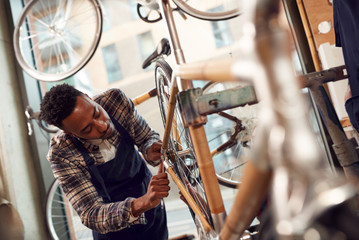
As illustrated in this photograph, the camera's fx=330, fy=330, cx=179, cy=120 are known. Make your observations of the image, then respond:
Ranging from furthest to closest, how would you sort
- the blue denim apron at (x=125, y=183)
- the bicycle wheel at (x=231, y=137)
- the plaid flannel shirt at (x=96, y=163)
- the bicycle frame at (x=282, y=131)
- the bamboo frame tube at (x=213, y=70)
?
1. the bicycle wheel at (x=231, y=137)
2. the blue denim apron at (x=125, y=183)
3. the plaid flannel shirt at (x=96, y=163)
4. the bamboo frame tube at (x=213, y=70)
5. the bicycle frame at (x=282, y=131)

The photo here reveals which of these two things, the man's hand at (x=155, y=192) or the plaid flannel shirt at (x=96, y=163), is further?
the plaid flannel shirt at (x=96, y=163)

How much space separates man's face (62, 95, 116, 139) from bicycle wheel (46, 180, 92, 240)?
1.27 m

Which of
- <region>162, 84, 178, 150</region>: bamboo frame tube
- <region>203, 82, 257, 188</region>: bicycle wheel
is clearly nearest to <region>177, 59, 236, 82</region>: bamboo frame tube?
<region>162, 84, 178, 150</region>: bamboo frame tube

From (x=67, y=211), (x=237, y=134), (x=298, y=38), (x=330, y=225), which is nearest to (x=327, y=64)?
(x=298, y=38)

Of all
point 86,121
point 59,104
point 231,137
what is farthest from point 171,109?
point 231,137

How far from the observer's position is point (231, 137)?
198 cm

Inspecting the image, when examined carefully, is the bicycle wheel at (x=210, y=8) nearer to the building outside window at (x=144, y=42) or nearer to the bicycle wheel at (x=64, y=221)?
the building outside window at (x=144, y=42)

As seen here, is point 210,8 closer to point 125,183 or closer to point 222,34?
point 222,34

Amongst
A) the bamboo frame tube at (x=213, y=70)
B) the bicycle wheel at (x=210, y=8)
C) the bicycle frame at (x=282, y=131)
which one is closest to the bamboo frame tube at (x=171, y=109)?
the bamboo frame tube at (x=213, y=70)

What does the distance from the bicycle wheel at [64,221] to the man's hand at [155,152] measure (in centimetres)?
124

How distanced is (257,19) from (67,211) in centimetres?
252

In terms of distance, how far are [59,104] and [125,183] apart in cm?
46

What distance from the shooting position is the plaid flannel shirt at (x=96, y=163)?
1.18 m

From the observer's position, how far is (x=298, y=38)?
1.81 m
